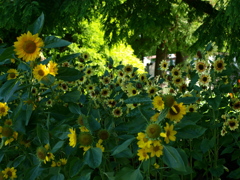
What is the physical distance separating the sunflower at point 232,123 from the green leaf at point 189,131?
798 millimetres

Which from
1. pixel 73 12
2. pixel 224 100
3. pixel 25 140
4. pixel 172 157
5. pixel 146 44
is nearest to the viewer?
pixel 172 157

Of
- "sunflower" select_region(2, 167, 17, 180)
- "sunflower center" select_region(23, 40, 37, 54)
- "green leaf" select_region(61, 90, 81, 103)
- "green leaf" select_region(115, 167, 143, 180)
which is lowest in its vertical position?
"sunflower" select_region(2, 167, 17, 180)

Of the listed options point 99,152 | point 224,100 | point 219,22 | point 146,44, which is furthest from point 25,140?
point 146,44

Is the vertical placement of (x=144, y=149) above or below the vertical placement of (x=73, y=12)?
below

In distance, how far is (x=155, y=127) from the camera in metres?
1.12

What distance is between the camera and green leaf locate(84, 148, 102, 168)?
1167 mm

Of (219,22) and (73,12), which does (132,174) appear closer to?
(73,12)

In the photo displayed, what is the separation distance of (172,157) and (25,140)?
2.65ft

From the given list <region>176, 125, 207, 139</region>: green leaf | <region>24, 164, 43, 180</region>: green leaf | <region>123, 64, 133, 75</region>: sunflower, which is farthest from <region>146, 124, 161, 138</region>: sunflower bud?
<region>123, 64, 133, 75</region>: sunflower

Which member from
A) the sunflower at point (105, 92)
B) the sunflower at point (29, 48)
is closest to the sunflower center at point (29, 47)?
the sunflower at point (29, 48)

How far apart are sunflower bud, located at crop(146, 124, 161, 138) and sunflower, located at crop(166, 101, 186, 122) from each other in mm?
100

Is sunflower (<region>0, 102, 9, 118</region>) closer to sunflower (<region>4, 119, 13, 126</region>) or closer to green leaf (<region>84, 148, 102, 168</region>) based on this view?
sunflower (<region>4, 119, 13, 126</region>)

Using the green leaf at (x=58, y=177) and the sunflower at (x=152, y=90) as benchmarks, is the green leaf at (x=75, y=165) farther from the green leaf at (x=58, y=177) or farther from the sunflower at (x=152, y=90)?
the sunflower at (x=152, y=90)

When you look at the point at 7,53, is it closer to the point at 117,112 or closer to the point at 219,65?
the point at 117,112
